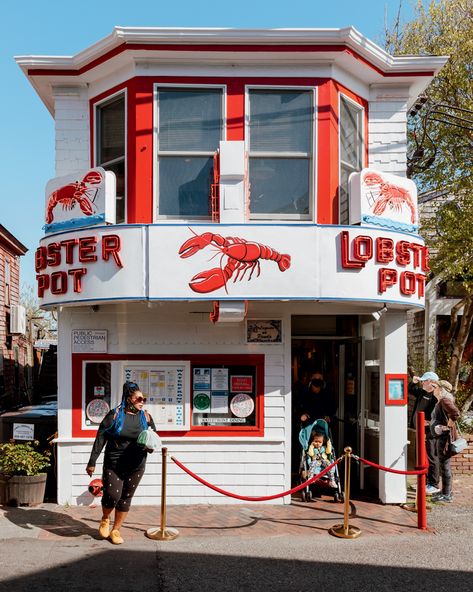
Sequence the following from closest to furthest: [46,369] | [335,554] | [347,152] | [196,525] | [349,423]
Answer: [335,554]
[196,525]
[347,152]
[349,423]
[46,369]

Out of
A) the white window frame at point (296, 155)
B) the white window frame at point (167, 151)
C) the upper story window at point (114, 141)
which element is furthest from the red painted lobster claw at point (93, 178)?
the white window frame at point (296, 155)

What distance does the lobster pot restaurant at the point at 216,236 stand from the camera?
8.16 meters

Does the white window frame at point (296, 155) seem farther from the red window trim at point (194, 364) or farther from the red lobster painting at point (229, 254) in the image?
the red window trim at point (194, 364)

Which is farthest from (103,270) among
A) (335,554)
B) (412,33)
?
(412,33)

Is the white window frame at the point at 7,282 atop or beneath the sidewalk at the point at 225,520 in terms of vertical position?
atop

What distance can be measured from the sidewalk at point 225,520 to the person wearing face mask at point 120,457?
43cm

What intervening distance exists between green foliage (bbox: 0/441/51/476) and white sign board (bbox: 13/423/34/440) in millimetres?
359

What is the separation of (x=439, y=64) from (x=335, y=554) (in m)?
6.64

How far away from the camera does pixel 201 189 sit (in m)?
8.79

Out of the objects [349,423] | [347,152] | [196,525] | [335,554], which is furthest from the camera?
[349,423]

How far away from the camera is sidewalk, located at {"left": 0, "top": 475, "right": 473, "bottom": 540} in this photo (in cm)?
769

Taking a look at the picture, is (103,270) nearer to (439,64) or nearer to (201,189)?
(201,189)

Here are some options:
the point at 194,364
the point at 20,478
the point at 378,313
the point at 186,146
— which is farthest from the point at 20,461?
the point at 378,313

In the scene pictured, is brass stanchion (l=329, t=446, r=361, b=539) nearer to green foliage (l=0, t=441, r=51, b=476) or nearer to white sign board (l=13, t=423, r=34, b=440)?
green foliage (l=0, t=441, r=51, b=476)
